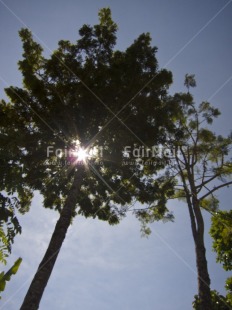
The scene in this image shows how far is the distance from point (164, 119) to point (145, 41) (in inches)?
145

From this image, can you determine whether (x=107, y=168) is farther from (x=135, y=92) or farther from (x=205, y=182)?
(x=205, y=182)

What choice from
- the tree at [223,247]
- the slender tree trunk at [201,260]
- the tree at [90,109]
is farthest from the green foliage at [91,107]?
the tree at [223,247]

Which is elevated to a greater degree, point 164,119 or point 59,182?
point 164,119

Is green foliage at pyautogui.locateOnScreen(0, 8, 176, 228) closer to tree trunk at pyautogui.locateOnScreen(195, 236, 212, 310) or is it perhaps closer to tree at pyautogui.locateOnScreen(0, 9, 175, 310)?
tree at pyautogui.locateOnScreen(0, 9, 175, 310)

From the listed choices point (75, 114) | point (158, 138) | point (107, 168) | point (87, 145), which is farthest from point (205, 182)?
point (75, 114)

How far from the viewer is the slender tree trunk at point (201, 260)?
9609mm

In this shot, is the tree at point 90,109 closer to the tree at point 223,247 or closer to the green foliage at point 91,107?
the green foliage at point 91,107

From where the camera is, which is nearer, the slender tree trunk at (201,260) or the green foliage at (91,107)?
the slender tree trunk at (201,260)

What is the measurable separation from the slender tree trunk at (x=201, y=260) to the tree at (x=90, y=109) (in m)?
2.03

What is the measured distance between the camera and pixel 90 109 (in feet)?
40.9

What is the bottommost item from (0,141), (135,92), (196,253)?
(0,141)

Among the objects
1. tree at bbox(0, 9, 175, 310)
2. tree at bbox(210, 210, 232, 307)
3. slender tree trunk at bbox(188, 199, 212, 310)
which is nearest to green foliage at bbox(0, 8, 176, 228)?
tree at bbox(0, 9, 175, 310)

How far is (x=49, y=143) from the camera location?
1268 centimetres

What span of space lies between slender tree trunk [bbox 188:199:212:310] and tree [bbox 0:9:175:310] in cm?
203
